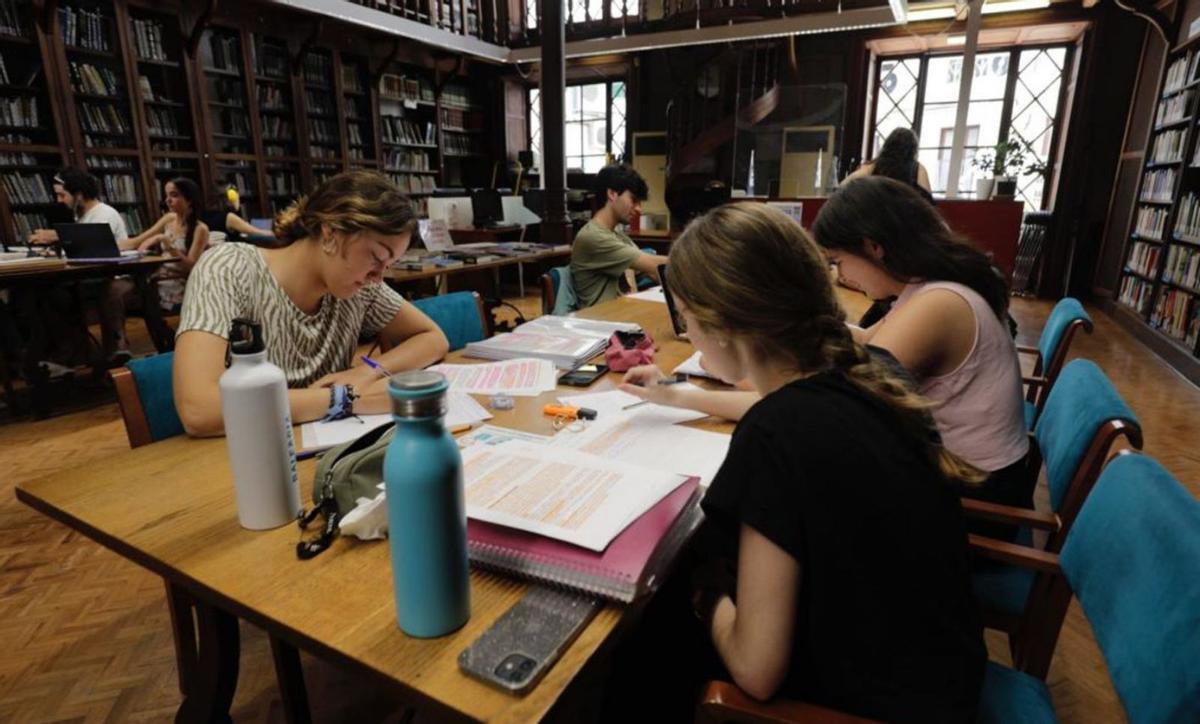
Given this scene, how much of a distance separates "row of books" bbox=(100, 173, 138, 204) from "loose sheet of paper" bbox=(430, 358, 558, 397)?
5.71m

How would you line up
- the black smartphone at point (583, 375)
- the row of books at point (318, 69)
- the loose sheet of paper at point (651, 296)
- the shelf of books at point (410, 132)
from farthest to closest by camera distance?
1. the shelf of books at point (410, 132)
2. the row of books at point (318, 69)
3. the loose sheet of paper at point (651, 296)
4. the black smartphone at point (583, 375)

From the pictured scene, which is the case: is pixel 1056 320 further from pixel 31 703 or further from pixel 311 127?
pixel 311 127

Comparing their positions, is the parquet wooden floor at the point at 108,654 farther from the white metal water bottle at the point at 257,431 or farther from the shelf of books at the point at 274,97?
the shelf of books at the point at 274,97

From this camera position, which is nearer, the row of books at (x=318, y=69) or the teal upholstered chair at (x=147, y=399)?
the teal upholstered chair at (x=147, y=399)

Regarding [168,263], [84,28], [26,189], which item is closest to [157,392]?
[168,263]

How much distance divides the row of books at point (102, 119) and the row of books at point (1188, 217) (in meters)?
8.35

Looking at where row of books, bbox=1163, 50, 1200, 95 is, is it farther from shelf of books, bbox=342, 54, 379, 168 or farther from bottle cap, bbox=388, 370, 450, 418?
shelf of books, bbox=342, 54, 379, 168

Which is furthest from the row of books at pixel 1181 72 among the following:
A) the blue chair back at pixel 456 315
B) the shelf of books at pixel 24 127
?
the shelf of books at pixel 24 127

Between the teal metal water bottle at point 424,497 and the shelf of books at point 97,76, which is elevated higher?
the shelf of books at point 97,76

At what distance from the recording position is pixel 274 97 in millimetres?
6758

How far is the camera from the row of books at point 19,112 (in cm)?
497

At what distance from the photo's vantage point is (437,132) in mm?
8531

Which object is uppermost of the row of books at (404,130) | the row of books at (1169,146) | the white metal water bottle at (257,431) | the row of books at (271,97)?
the row of books at (271,97)

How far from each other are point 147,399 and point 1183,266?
20.5 ft
